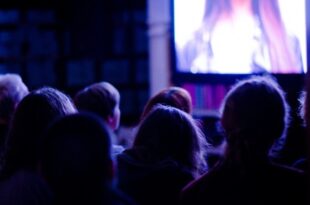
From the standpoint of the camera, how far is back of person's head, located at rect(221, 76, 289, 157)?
1.86 meters

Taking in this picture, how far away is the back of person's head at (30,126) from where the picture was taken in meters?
1.89

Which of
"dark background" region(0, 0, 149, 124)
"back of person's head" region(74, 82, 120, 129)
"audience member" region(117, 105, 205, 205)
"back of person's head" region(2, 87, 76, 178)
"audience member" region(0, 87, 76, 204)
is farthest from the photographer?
"dark background" region(0, 0, 149, 124)

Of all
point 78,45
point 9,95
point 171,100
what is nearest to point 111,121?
point 171,100

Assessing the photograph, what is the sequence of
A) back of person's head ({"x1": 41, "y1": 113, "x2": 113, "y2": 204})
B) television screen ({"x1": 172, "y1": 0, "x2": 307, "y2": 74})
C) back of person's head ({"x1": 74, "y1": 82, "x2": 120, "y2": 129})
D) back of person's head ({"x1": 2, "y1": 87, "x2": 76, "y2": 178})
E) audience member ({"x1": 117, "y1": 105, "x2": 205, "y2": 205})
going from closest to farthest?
1. back of person's head ({"x1": 41, "y1": 113, "x2": 113, "y2": 204})
2. back of person's head ({"x1": 2, "y1": 87, "x2": 76, "y2": 178})
3. audience member ({"x1": 117, "y1": 105, "x2": 205, "y2": 205})
4. back of person's head ({"x1": 74, "y1": 82, "x2": 120, "y2": 129})
5. television screen ({"x1": 172, "y1": 0, "x2": 307, "y2": 74})

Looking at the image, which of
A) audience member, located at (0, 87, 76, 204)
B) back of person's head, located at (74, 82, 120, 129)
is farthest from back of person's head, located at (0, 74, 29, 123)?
audience member, located at (0, 87, 76, 204)

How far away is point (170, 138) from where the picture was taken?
222cm

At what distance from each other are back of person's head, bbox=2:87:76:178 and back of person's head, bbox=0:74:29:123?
31.0 inches

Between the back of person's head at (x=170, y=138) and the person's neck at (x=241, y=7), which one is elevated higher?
the person's neck at (x=241, y=7)

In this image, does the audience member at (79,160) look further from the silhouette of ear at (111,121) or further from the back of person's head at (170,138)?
the silhouette of ear at (111,121)

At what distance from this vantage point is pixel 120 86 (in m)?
6.04

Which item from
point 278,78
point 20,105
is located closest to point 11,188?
point 20,105

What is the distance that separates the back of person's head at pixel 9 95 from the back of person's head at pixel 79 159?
58.8 inches

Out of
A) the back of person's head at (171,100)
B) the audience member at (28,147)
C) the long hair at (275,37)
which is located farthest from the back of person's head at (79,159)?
the long hair at (275,37)

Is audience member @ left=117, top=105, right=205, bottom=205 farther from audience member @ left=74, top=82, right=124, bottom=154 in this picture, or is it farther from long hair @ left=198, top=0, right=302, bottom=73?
long hair @ left=198, top=0, right=302, bottom=73
